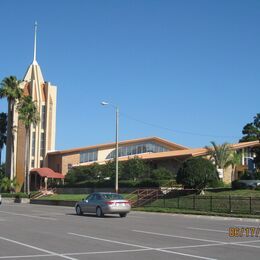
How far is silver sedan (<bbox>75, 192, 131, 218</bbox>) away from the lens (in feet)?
94.6

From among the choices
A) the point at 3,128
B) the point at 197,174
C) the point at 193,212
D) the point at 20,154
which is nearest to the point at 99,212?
the point at 193,212

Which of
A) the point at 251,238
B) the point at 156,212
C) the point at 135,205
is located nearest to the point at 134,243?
the point at 251,238

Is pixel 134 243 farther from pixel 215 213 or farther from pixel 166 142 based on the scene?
pixel 166 142

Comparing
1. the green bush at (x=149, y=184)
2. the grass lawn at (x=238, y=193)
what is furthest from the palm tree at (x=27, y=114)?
the grass lawn at (x=238, y=193)

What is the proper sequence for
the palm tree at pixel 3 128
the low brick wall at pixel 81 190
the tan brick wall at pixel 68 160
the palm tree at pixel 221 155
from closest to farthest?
the low brick wall at pixel 81 190 < the palm tree at pixel 221 155 < the tan brick wall at pixel 68 160 < the palm tree at pixel 3 128

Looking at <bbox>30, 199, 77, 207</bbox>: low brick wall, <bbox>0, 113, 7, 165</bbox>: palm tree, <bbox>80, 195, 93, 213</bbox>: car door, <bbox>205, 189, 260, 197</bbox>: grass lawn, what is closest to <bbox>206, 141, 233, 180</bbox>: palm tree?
<bbox>205, 189, 260, 197</bbox>: grass lawn

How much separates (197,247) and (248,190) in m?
29.3

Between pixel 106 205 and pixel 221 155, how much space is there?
106 ft

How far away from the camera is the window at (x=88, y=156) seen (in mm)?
84125

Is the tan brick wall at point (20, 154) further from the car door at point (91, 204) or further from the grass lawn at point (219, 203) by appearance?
the car door at point (91, 204)

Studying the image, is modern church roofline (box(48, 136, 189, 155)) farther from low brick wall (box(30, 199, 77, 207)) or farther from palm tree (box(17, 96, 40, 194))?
low brick wall (box(30, 199, 77, 207))

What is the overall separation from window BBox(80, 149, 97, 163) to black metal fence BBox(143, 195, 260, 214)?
43905 mm

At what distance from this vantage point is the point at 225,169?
200 ft

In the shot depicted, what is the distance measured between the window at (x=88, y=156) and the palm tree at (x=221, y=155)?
2948 cm
